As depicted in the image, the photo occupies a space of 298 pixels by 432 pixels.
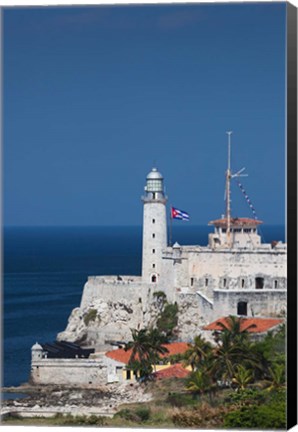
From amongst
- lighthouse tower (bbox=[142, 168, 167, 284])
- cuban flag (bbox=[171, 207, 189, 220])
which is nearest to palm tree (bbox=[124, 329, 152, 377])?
cuban flag (bbox=[171, 207, 189, 220])

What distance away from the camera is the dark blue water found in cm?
2708

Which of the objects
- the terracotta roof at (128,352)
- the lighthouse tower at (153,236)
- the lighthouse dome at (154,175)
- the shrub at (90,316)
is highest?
the lighthouse dome at (154,175)

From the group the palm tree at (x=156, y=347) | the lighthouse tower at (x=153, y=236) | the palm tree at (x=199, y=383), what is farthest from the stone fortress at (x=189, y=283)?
the palm tree at (x=199, y=383)

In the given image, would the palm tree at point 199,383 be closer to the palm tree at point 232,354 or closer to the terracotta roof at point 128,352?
the palm tree at point 232,354

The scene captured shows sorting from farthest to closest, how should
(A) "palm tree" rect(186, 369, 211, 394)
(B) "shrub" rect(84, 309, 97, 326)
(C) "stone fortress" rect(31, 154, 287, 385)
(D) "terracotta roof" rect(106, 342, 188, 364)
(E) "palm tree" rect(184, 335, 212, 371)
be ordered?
(B) "shrub" rect(84, 309, 97, 326), (C) "stone fortress" rect(31, 154, 287, 385), (D) "terracotta roof" rect(106, 342, 188, 364), (E) "palm tree" rect(184, 335, 212, 371), (A) "palm tree" rect(186, 369, 211, 394)

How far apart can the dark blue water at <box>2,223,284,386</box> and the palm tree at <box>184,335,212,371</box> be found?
10.5 ft

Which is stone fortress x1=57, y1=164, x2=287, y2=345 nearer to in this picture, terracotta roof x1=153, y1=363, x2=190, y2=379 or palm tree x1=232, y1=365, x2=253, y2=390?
terracotta roof x1=153, y1=363, x2=190, y2=379

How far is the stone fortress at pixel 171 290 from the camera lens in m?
22.2

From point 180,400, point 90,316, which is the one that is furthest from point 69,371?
point 180,400

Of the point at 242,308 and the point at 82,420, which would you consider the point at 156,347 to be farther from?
the point at 82,420

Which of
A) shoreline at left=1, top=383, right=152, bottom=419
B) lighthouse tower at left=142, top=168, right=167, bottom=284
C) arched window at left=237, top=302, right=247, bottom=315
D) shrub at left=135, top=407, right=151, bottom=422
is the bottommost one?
shrub at left=135, top=407, right=151, bottom=422

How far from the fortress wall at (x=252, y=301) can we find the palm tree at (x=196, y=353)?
71.4 inches

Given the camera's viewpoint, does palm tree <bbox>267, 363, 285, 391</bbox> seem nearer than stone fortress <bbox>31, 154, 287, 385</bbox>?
Yes

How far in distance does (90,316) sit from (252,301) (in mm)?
4856
